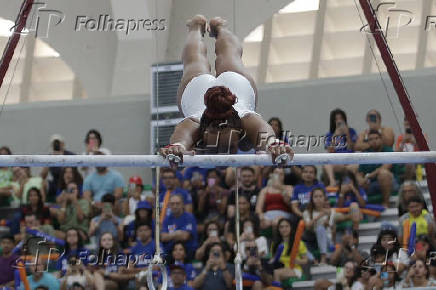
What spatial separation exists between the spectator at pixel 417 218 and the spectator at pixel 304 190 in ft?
2.57

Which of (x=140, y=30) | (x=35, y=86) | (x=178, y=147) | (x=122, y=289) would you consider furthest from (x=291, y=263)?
(x=35, y=86)

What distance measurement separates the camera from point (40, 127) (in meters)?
12.0

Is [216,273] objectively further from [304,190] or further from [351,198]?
[351,198]

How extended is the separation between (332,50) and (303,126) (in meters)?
4.17

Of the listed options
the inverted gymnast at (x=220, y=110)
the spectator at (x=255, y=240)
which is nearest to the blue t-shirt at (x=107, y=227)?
the spectator at (x=255, y=240)

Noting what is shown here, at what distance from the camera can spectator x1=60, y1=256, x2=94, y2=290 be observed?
8.19 meters

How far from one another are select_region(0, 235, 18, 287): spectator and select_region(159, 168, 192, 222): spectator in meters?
1.34

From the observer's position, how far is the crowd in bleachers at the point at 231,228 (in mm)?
8125

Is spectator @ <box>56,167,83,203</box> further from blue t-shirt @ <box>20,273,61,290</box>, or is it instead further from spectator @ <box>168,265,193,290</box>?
spectator @ <box>168,265,193,290</box>

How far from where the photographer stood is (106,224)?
8.90m

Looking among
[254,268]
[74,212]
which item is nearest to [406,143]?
[254,268]

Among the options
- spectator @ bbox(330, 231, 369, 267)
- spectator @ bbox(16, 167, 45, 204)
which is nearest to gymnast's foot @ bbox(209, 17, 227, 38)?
spectator @ bbox(330, 231, 369, 267)

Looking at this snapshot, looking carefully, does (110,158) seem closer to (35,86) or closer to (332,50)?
(332,50)

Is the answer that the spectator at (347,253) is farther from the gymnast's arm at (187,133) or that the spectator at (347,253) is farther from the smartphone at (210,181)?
the gymnast's arm at (187,133)
